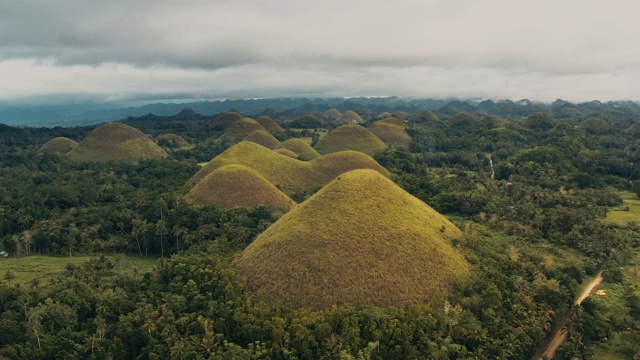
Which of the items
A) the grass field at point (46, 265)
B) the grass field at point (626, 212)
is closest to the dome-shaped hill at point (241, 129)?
the grass field at point (46, 265)

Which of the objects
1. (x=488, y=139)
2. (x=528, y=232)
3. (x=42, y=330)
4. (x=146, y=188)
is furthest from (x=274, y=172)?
(x=488, y=139)

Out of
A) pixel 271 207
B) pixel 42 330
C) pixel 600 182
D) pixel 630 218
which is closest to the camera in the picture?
pixel 42 330

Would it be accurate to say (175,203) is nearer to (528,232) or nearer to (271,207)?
(271,207)

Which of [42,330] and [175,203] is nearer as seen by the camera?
[42,330]

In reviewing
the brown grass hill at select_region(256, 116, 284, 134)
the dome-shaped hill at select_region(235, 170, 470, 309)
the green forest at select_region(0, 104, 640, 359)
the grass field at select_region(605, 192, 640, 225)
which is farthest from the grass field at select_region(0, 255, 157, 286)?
the brown grass hill at select_region(256, 116, 284, 134)

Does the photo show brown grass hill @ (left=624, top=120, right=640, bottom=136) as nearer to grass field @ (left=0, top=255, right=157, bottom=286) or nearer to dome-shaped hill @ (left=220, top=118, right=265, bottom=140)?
dome-shaped hill @ (left=220, top=118, right=265, bottom=140)

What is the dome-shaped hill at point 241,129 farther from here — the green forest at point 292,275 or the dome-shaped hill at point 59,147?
the green forest at point 292,275

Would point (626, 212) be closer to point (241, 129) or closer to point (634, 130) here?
point (634, 130)
